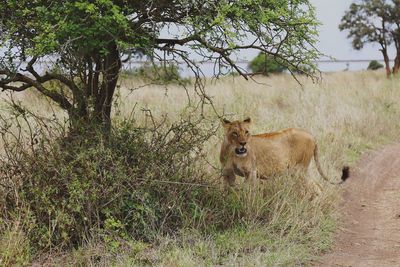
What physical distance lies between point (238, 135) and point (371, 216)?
222 cm

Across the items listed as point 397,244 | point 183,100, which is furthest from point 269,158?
point 183,100

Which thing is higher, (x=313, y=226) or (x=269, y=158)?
(x=269, y=158)

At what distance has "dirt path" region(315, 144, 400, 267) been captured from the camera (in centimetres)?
645

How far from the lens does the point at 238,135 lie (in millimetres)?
7133

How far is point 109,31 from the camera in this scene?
555cm

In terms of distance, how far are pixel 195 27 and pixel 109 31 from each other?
77 centimetres

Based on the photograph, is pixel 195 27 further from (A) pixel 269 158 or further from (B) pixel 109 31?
(A) pixel 269 158

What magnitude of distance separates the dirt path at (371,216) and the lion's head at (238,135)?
1.36 m

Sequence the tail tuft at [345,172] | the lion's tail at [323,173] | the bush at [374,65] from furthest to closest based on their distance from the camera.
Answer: the bush at [374,65] < the tail tuft at [345,172] < the lion's tail at [323,173]

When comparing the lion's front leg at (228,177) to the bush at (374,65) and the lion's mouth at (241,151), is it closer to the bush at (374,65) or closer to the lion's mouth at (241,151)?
the lion's mouth at (241,151)

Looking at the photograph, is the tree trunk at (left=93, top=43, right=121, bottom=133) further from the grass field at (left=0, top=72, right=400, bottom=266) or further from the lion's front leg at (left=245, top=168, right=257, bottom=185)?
the lion's front leg at (left=245, top=168, right=257, bottom=185)

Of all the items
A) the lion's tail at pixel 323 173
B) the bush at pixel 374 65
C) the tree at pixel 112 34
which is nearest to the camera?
the tree at pixel 112 34

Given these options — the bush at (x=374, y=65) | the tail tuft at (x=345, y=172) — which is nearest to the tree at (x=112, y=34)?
the tail tuft at (x=345, y=172)

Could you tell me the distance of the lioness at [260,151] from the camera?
7.19 m
